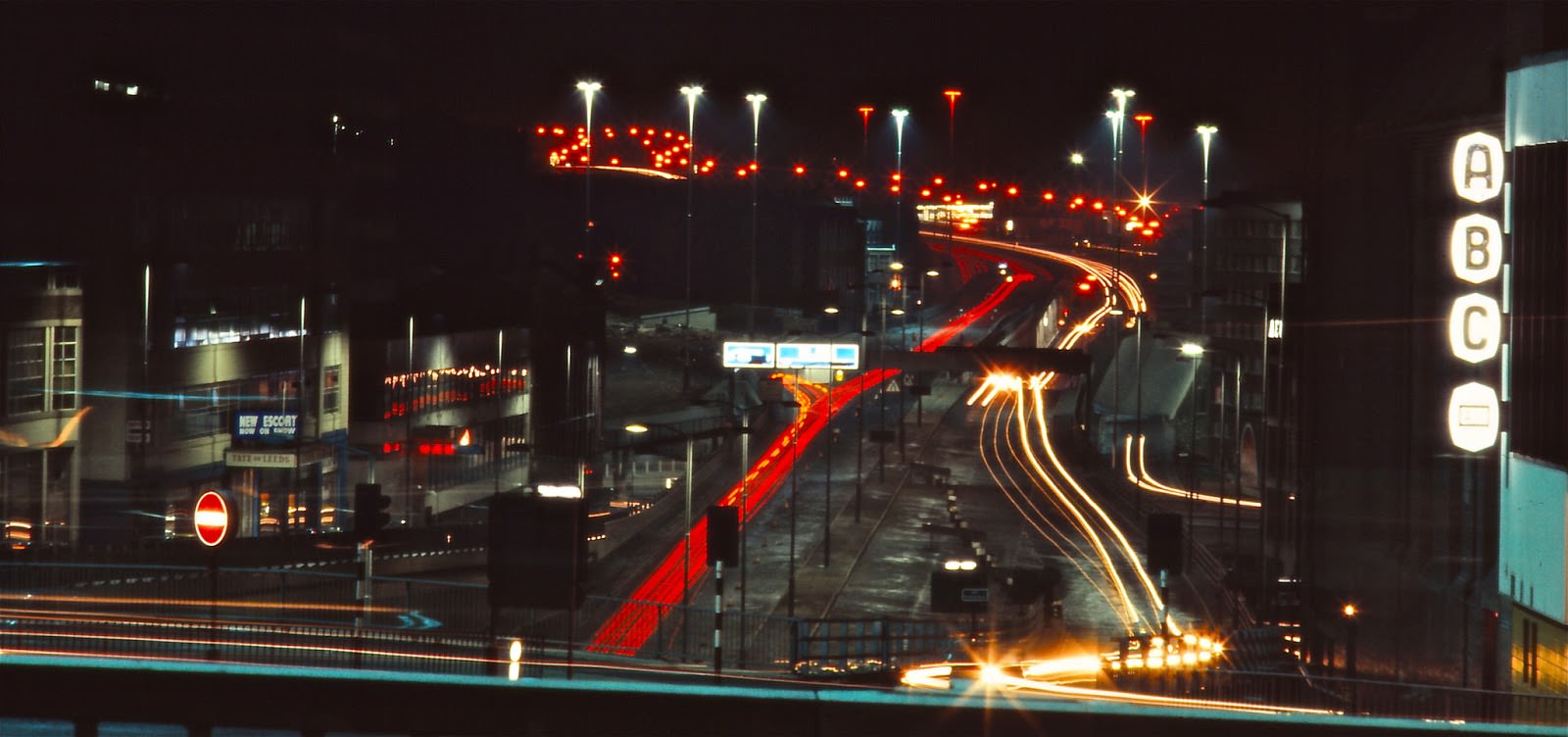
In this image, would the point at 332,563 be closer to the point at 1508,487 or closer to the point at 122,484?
the point at 122,484

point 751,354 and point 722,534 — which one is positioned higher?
point 751,354

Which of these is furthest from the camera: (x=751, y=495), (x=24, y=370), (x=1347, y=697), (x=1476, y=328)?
(x=751, y=495)

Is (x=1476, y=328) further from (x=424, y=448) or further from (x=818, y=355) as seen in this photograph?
(x=424, y=448)

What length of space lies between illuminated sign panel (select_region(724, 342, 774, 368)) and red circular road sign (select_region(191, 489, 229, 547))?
21.2m

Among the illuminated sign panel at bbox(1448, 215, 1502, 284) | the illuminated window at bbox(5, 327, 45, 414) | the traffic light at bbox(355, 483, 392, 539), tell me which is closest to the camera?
the illuminated sign panel at bbox(1448, 215, 1502, 284)

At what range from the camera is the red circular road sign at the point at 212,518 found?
1778 cm

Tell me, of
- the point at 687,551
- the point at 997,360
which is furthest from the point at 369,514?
the point at 997,360

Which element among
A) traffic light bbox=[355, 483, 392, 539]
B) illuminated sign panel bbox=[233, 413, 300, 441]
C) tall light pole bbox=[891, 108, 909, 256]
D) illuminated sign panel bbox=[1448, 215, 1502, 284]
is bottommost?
traffic light bbox=[355, 483, 392, 539]

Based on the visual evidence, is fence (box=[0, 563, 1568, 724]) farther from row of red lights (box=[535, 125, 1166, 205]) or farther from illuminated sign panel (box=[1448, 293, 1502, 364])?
row of red lights (box=[535, 125, 1166, 205])

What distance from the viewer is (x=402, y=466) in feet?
140

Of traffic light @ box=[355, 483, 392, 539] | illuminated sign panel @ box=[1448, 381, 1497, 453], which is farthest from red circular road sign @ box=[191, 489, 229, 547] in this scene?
illuminated sign panel @ box=[1448, 381, 1497, 453]

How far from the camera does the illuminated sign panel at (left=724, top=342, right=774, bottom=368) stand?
38.8 meters

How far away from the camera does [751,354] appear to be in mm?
39312

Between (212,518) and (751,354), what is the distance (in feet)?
73.7
